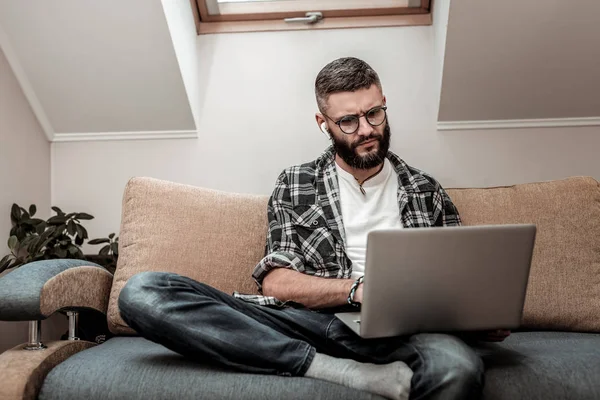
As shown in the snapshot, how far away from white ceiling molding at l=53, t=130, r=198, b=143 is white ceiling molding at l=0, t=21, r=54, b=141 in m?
0.05

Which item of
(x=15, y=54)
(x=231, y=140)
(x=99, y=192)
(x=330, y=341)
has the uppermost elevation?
(x=15, y=54)

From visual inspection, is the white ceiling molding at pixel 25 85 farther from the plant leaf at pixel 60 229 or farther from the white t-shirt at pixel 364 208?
the white t-shirt at pixel 364 208

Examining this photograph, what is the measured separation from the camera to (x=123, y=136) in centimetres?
269

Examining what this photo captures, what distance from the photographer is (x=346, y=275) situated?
187 centimetres

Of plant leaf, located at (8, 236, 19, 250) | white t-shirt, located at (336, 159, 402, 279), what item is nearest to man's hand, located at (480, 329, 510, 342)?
white t-shirt, located at (336, 159, 402, 279)

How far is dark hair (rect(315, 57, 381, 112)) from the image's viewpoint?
6.43 ft

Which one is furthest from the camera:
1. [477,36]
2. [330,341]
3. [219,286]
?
[477,36]

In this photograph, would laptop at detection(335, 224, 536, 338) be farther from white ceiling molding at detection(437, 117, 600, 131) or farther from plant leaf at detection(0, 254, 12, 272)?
plant leaf at detection(0, 254, 12, 272)

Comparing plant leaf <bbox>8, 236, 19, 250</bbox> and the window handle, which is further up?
the window handle

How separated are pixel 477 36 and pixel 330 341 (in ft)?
4.25

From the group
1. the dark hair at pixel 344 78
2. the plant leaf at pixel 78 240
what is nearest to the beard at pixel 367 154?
the dark hair at pixel 344 78

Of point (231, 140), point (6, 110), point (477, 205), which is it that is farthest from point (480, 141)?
point (6, 110)

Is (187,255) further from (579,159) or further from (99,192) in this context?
(579,159)

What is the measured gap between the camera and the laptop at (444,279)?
1.32 metres
